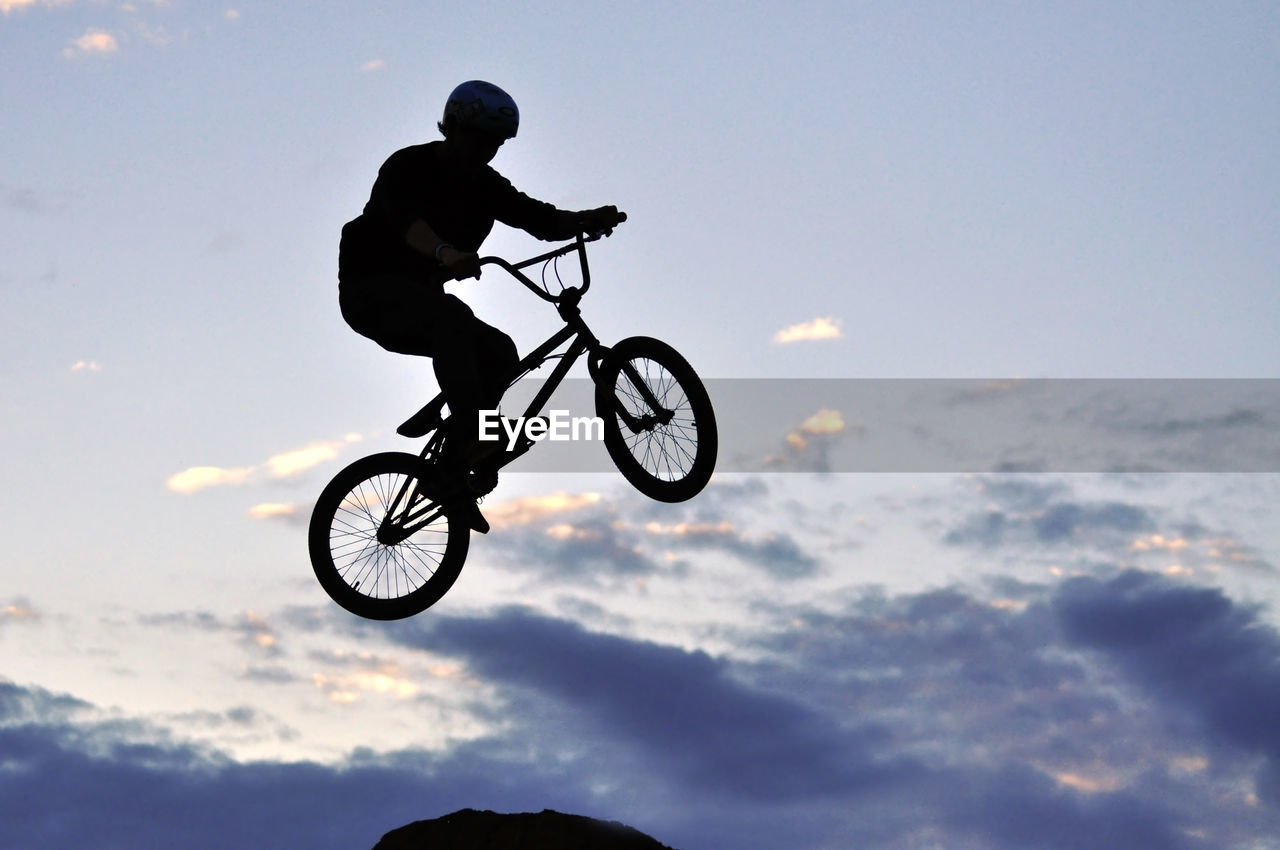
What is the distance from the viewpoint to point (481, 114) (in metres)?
9.55

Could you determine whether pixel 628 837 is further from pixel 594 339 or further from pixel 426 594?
pixel 594 339

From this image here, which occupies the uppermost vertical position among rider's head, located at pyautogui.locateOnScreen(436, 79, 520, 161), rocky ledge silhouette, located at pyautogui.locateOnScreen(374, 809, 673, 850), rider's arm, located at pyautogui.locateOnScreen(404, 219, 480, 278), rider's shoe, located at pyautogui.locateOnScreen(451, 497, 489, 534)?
rider's head, located at pyautogui.locateOnScreen(436, 79, 520, 161)

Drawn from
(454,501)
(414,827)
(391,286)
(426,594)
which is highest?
(391,286)

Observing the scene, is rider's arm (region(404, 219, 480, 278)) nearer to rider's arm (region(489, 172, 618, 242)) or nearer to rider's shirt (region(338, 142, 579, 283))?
rider's shirt (region(338, 142, 579, 283))

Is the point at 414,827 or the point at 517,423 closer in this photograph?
the point at 517,423

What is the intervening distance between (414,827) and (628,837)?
2.02m

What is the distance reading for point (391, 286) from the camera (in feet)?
32.3

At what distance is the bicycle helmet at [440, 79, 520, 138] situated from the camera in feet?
31.3

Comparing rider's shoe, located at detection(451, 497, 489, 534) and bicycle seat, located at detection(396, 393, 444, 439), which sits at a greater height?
bicycle seat, located at detection(396, 393, 444, 439)

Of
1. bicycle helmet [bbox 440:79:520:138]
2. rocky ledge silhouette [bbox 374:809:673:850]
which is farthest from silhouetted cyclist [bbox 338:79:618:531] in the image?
rocky ledge silhouette [bbox 374:809:673:850]

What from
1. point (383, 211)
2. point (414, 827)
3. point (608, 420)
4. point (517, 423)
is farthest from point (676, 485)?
point (414, 827)

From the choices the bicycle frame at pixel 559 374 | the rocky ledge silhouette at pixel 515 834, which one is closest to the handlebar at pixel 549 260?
the bicycle frame at pixel 559 374

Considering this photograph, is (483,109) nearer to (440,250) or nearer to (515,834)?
(440,250)

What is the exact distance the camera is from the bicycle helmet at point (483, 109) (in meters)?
9.55
